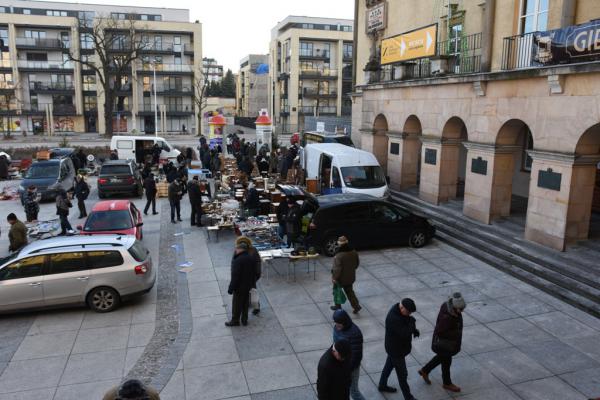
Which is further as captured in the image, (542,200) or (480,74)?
(480,74)

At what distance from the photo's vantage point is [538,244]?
13242mm

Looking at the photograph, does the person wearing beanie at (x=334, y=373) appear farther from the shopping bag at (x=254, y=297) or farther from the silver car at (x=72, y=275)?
the silver car at (x=72, y=275)

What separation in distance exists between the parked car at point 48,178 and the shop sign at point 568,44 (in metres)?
18.6

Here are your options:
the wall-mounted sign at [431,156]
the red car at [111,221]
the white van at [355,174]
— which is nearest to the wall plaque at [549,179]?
the wall-mounted sign at [431,156]

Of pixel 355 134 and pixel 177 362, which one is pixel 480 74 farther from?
Answer: pixel 355 134

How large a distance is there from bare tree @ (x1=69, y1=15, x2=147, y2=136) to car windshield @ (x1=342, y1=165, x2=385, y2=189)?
39.2m

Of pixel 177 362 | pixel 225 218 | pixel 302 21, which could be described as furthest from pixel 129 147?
pixel 302 21

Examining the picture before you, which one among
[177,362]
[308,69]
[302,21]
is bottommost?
[177,362]

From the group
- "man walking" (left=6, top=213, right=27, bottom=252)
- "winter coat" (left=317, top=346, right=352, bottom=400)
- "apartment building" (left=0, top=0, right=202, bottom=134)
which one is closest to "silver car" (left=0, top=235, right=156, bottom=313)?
"man walking" (left=6, top=213, right=27, bottom=252)

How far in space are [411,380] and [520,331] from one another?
118 inches

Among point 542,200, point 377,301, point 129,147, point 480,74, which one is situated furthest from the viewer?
point 129,147

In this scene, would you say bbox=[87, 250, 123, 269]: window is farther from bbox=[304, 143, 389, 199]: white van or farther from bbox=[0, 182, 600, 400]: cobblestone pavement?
bbox=[304, 143, 389, 199]: white van

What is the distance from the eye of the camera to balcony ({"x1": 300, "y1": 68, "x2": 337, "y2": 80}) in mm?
70938

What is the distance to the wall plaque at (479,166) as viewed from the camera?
15594 millimetres
